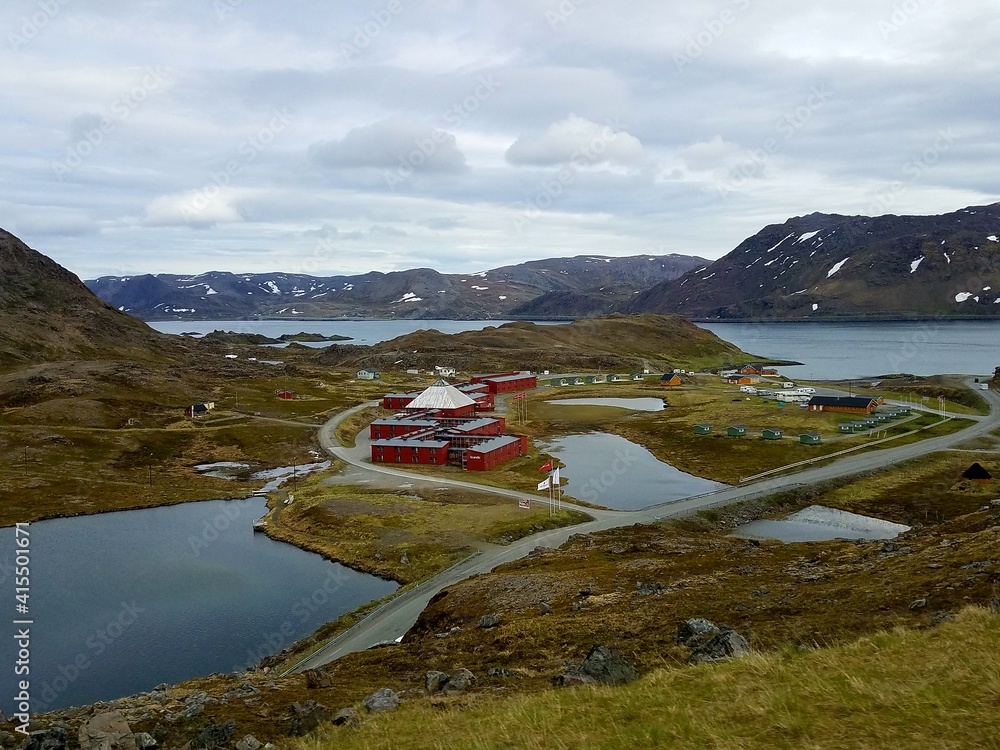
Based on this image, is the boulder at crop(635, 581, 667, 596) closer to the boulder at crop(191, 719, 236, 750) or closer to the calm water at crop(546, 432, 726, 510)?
the boulder at crop(191, 719, 236, 750)

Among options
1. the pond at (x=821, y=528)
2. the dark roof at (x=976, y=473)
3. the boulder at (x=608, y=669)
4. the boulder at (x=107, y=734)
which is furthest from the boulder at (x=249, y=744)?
the dark roof at (x=976, y=473)

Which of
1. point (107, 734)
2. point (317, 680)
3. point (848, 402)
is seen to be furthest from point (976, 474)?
point (107, 734)

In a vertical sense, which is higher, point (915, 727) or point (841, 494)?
point (915, 727)

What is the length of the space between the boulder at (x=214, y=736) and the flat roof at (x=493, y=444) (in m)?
72.4

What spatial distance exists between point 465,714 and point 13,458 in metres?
102

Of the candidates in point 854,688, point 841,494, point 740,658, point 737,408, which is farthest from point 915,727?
point 737,408

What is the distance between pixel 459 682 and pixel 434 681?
4.32ft

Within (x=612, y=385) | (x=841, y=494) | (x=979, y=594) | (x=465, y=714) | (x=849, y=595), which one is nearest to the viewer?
(x=465, y=714)

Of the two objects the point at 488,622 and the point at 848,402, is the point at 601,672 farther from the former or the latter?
the point at 848,402

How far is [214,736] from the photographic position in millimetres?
21484

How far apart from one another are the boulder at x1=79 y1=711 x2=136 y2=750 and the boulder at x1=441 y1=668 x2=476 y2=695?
32.7ft

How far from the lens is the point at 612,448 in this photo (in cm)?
10962

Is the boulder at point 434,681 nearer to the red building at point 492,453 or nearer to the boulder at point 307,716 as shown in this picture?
the boulder at point 307,716

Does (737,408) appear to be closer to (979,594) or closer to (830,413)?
(830,413)
